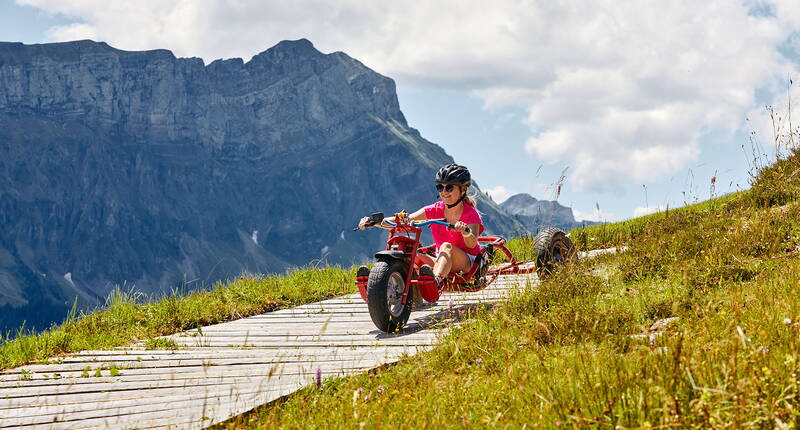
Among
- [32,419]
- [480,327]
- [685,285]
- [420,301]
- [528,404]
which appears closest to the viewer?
[528,404]

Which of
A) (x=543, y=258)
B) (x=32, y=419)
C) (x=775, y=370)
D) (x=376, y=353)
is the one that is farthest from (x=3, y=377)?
(x=543, y=258)

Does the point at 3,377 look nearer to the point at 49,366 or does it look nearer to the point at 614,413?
the point at 49,366

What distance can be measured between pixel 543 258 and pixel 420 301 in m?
2.04

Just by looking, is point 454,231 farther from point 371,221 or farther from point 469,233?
point 371,221

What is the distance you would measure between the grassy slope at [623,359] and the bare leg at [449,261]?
1692mm

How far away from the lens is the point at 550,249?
33.2 feet

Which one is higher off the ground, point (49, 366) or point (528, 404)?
point (49, 366)

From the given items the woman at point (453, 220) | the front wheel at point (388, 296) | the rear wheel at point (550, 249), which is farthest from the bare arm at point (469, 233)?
the rear wheel at point (550, 249)

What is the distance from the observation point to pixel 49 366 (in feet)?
21.9

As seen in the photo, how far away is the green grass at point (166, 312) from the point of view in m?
7.51

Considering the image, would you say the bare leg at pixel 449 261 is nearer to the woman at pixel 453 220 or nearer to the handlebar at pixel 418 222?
the woman at pixel 453 220

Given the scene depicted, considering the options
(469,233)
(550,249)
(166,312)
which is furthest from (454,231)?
(166,312)

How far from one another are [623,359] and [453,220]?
595cm

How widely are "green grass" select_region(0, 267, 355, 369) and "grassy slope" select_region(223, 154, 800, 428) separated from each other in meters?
3.56
